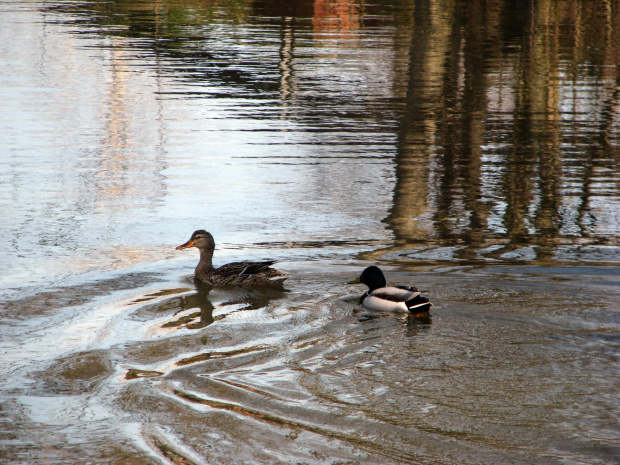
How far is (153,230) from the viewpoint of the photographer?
10.6 m

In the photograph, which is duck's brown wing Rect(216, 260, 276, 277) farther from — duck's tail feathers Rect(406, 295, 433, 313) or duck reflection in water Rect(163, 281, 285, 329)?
duck's tail feathers Rect(406, 295, 433, 313)

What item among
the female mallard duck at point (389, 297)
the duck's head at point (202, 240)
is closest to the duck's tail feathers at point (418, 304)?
the female mallard duck at point (389, 297)

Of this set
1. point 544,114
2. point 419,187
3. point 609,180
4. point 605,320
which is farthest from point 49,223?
point 544,114

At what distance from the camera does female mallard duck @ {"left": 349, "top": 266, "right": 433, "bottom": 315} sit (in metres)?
7.87

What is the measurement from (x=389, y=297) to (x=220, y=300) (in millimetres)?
1781

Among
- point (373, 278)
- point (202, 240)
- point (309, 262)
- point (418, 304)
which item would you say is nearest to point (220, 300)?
point (202, 240)

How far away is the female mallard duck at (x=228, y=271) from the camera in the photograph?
864 centimetres

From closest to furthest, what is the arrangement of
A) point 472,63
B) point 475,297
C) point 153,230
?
point 475,297, point 153,230, point 472,63

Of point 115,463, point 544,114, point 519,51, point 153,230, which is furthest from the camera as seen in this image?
point 519,51

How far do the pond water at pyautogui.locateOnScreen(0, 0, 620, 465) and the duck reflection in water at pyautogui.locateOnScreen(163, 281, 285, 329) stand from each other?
3 centimetres

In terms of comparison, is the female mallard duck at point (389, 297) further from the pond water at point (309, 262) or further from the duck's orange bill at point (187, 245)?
the duck's orange bill at point (187, 245)

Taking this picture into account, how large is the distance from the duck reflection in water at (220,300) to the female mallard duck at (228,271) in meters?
0.09

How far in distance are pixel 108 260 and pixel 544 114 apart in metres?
11.3

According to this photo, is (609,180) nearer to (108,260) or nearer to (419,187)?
(419,187)
